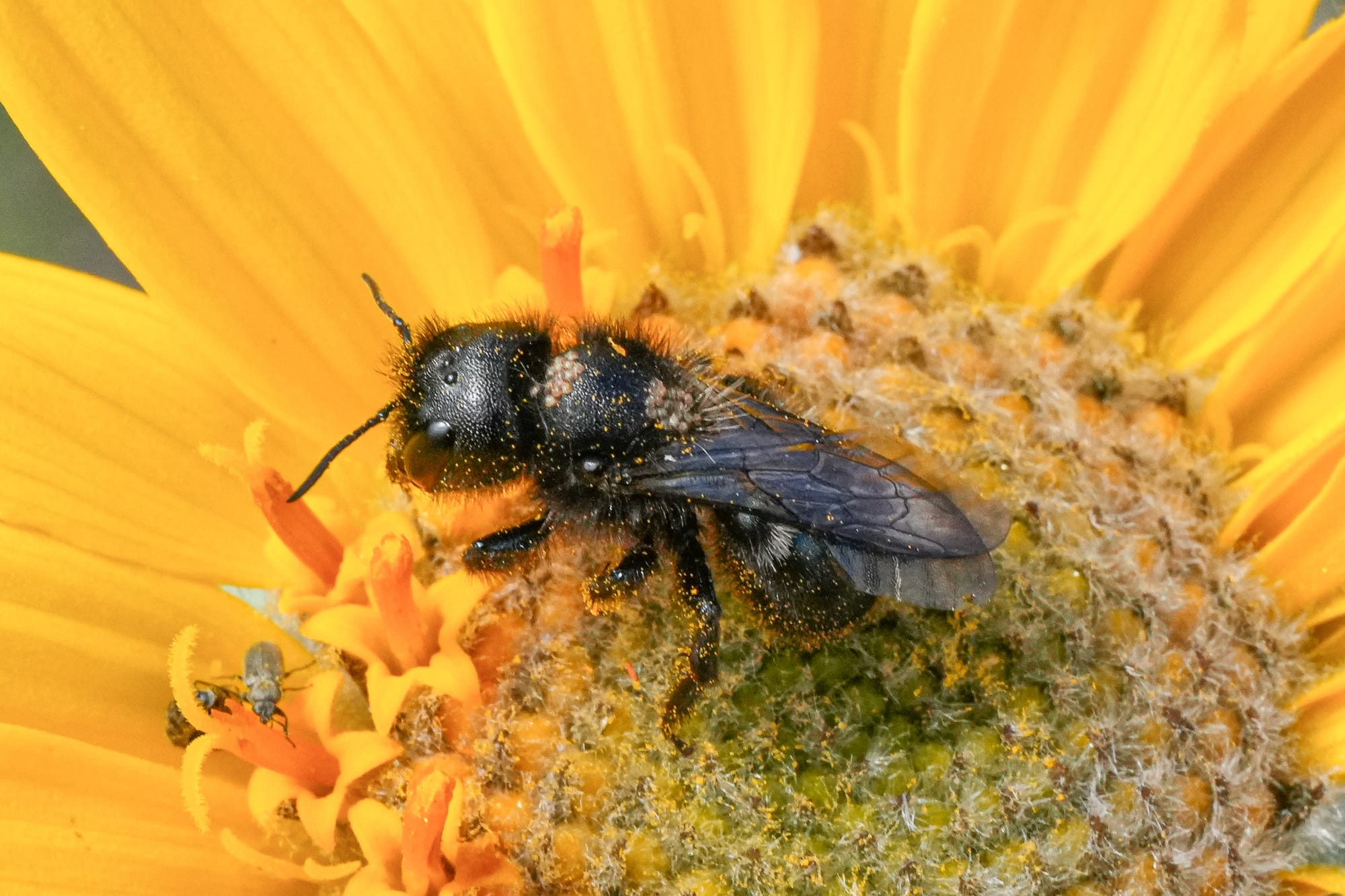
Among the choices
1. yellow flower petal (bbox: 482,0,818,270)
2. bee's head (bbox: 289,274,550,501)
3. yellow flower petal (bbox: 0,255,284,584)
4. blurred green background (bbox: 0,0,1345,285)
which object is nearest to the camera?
bee's head (bbox: 289,274,550,501)

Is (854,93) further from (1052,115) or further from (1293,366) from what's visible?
(1293,366)

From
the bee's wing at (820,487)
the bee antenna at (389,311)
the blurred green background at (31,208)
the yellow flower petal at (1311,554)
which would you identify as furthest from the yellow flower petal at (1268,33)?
the blurred green background at (31,208)

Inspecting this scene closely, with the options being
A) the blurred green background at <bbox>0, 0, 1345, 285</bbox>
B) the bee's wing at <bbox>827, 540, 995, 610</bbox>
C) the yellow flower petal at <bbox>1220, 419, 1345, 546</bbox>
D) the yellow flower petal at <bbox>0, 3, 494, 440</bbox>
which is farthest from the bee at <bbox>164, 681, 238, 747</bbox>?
the blurred green background at <bbox>0, 0, 1345, 285</bbox>

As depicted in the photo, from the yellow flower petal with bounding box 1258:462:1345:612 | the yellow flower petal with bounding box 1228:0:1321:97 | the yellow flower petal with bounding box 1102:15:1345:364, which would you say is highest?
the yellow flower petal with bounding box 1228:0:1321:97

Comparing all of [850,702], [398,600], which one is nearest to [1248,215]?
[850,702]

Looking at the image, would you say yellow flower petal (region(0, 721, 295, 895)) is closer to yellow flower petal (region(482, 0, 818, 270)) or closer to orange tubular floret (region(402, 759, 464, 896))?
orange tubular floret (region(402, 759, 464, 896))

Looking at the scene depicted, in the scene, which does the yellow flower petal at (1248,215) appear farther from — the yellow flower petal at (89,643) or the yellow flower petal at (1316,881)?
the yellow flower petal at (89,643)

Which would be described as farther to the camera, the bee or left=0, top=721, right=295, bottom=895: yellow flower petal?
the bee
